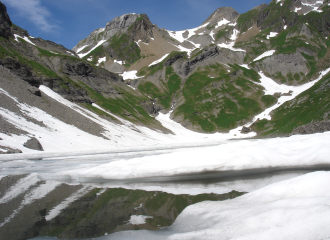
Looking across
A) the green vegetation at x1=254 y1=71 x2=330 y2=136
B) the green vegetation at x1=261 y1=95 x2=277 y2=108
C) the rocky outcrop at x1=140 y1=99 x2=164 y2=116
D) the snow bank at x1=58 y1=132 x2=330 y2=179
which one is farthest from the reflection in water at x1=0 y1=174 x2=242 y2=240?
the green vegetation at x1=261 y1=95 x2=277 y2=108

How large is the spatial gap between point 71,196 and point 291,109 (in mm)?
149165

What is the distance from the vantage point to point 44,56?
138 meters

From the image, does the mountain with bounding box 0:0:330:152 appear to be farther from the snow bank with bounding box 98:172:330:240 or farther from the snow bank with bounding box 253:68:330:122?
the snow bank with bounding box 98:172:330:240

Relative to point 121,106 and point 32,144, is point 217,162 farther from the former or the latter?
point 121,106

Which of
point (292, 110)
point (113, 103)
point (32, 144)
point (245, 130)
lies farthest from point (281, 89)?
point (32, 144)

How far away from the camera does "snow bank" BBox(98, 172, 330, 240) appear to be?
558 centimetres

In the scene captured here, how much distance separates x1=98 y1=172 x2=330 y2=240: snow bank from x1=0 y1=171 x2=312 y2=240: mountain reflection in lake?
77cm

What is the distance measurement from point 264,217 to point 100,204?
280 inches

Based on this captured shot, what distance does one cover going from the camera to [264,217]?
634cm

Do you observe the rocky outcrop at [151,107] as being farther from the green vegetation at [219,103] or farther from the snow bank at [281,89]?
the snow bank at [281,89]

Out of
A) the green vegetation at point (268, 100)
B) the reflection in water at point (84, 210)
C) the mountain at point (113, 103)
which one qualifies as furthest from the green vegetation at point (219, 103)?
the reflection in water at point (84, 210)

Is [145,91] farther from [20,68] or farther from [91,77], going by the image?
[20,68]

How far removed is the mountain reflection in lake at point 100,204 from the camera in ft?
23.9

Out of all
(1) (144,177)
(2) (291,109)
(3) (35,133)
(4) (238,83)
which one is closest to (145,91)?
(4) (238,83)
